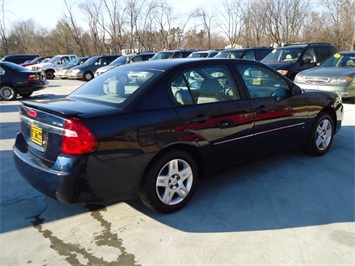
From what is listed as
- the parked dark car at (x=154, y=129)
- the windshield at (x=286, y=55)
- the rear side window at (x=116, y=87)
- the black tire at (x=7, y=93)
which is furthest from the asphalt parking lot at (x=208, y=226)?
the black tire at (x=7, y=93)

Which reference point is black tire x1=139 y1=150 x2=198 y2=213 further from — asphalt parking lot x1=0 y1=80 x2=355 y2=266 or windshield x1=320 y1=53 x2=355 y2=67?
windshield x1=320 y1=53 x2=355 y2=67

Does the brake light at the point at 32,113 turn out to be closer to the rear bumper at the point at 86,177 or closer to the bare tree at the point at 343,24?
the rear bumper at the point at 86,177

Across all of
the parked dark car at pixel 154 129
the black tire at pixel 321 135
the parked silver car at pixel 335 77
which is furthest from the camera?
the parked silver car at pixel 335 77

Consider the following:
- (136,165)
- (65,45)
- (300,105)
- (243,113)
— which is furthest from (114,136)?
(65,45)

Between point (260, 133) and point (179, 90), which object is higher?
point (179, 90)

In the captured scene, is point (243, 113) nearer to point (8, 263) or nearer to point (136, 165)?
point (136, 165)

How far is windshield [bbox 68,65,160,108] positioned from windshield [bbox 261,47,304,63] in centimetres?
914

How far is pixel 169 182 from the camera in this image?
10.6 feet

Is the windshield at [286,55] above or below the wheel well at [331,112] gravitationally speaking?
above

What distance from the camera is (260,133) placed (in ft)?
13.0

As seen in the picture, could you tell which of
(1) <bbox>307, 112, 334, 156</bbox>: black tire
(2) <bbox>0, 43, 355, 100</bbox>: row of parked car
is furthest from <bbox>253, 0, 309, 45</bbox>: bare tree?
(1) <bbox>307, 112, 334, 156</bbox>: black tire

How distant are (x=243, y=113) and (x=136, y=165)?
153cm

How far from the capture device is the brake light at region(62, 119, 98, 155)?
8.75 feet

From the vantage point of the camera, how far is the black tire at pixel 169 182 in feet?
10.1
